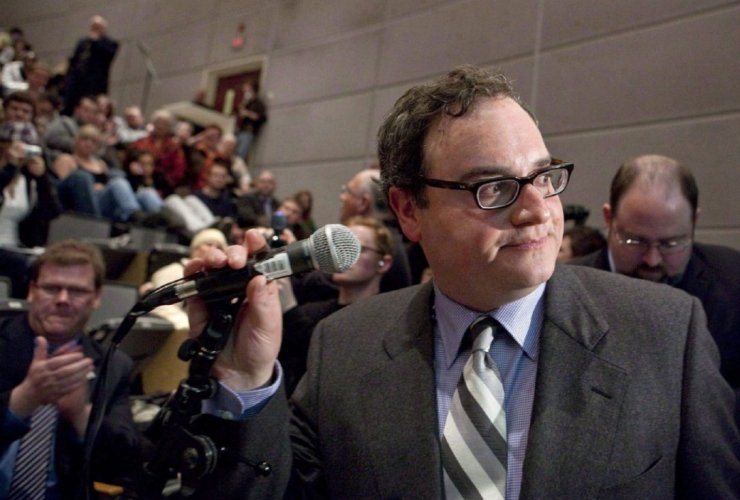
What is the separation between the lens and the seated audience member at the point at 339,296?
6.74 feet

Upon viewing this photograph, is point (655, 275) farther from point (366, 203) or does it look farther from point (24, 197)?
point (24, 197)

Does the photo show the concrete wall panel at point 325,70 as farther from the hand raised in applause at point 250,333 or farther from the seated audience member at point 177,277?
the hand raised in applause at point 250,333

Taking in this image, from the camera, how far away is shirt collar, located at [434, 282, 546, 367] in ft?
3.35

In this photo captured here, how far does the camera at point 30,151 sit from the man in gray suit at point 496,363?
10.4 feet

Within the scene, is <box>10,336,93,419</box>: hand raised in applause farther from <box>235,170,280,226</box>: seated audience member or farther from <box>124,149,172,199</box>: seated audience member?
<box>124,149,172,199</box>: seated audience member

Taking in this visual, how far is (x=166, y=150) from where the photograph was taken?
6438mm

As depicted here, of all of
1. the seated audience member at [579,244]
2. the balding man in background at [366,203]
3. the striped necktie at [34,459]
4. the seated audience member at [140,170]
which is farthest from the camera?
the seated audience member at [140,170]

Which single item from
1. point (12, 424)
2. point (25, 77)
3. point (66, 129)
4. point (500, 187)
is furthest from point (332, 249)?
point (25, 77)

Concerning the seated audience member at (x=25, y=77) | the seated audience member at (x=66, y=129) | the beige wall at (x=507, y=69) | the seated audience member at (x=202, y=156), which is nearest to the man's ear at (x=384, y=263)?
the beige wall at (x=507, y=69)

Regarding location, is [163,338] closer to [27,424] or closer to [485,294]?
[27,424]

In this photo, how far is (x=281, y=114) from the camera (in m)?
6.83

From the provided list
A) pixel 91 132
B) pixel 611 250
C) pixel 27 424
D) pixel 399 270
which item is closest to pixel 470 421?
pixel 611 250

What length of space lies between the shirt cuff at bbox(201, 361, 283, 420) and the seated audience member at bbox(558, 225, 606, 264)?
6.19 ft

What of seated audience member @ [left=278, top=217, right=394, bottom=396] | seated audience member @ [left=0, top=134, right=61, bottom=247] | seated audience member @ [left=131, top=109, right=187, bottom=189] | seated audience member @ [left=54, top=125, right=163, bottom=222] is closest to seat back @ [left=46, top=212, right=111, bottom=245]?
seated audience member @ [left=0, top=134, right=61, bottom=247]
